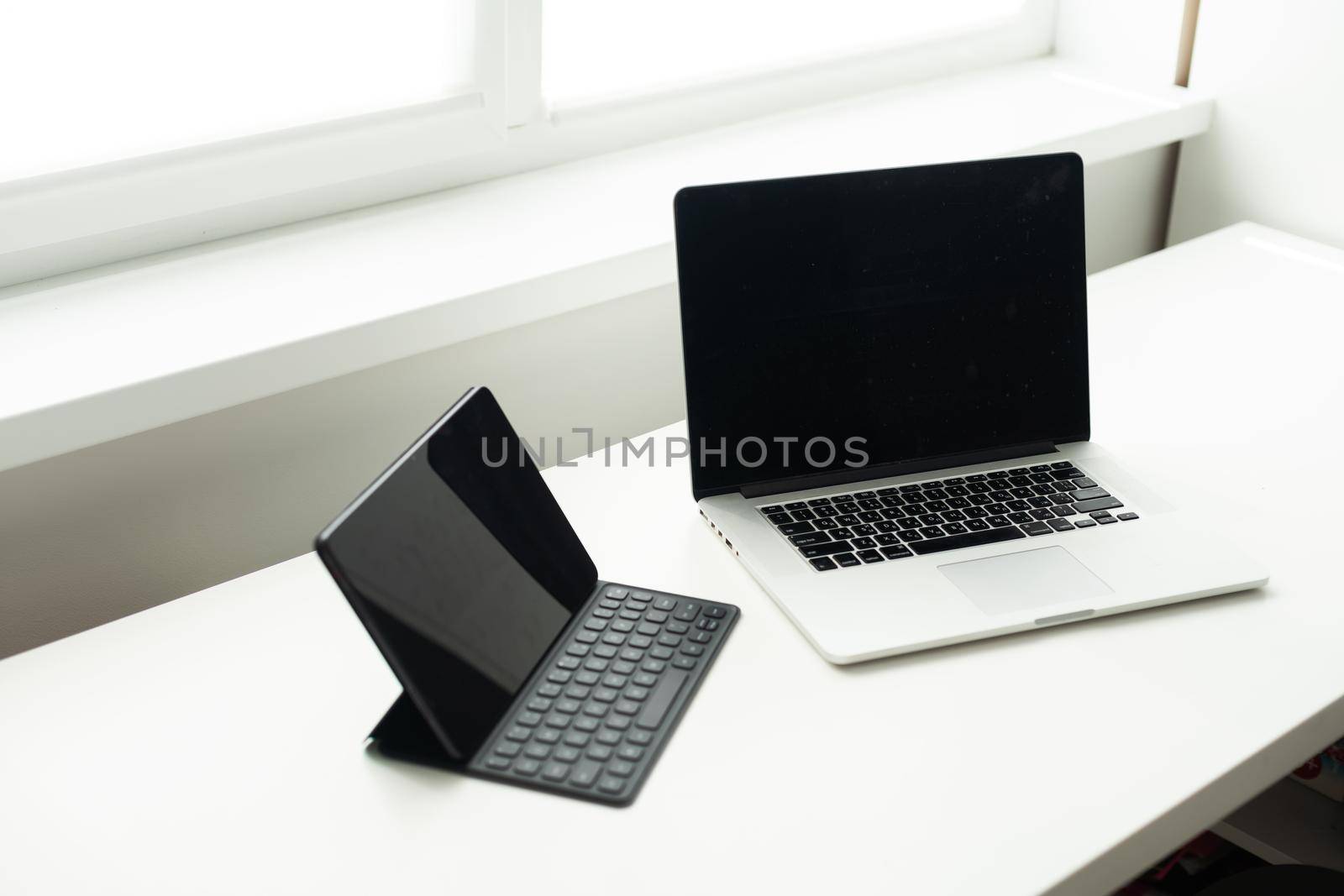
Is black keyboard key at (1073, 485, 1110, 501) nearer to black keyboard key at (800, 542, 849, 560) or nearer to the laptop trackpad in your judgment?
the laptop trackpad

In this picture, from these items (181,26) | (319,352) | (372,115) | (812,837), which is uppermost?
(181,26)

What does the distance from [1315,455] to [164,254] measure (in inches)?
41.8

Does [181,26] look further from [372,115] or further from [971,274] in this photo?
[971,274]

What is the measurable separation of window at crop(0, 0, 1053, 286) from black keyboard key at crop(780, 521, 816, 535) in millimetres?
620

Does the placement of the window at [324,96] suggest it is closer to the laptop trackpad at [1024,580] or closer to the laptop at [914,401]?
the laptop at [914,401]

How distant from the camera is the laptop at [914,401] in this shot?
2.69 feet

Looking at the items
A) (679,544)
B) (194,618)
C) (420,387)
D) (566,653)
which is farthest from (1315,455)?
(194,618)

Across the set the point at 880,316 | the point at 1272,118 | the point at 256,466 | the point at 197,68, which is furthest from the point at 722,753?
the point at 1272,118

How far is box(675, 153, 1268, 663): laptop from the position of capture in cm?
82

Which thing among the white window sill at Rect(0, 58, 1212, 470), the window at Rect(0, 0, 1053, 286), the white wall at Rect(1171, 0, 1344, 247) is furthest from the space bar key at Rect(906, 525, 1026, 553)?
the white wall at Rect(1171, 0, 1344, 247)

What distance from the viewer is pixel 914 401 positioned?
915 mm

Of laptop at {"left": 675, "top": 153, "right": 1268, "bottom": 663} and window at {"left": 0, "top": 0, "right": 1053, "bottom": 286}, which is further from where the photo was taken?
window at {"left": 0, "top": 0, "right": 1053, "bottom": 286}

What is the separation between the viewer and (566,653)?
0.76 m

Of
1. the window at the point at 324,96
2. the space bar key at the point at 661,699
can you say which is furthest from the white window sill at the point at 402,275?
the space bar key at the point at 661,699
